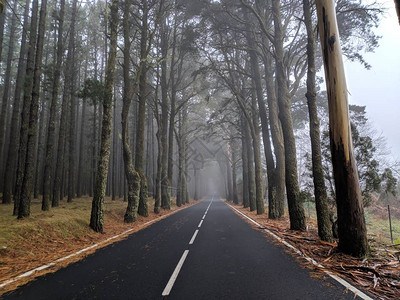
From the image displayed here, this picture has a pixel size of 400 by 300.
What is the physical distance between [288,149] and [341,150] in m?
4.40

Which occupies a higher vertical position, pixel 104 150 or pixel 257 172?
pixel 104 150

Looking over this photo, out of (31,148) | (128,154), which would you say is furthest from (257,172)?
(31,148)

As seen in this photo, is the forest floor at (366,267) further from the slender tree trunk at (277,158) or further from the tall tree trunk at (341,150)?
the slender tree trunk at (277,158)

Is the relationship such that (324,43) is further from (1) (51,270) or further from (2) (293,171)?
(1) (51,270)

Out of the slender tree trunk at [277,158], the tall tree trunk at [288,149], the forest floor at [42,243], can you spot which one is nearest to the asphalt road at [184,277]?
the forest floor at [42,243]

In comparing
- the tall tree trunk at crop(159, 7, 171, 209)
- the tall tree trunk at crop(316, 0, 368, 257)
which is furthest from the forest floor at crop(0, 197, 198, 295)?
the tall tree trunk at crop(159, 7, 171, 209)

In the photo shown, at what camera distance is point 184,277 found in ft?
14.4

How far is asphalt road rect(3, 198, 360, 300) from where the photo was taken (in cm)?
364

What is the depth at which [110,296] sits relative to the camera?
3.60m

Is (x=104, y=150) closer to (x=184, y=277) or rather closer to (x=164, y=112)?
(x=184, y=277)

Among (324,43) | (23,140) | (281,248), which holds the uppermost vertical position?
(324,43)

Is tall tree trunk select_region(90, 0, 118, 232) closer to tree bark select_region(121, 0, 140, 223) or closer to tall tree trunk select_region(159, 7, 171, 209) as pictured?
tree bark select_region(121, 0, 140, 223)

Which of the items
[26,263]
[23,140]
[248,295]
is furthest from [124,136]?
[248,295]

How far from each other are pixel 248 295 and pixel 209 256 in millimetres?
2471
